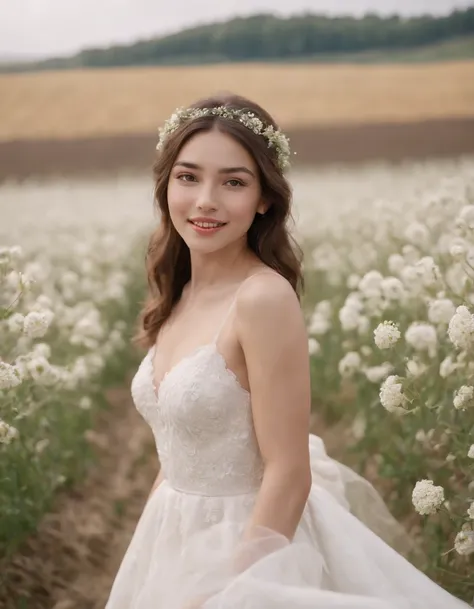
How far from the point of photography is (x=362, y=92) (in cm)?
302

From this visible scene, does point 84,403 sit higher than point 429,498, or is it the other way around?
point 429,498

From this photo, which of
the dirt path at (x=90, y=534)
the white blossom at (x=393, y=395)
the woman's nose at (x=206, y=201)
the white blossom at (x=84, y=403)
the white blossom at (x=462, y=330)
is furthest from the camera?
the white blossom at (x=84, y=403)

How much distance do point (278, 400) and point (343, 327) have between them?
117 centimetres

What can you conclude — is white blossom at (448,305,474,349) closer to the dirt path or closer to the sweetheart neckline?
the sweetheart neckline

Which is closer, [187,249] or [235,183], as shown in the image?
[235,183]

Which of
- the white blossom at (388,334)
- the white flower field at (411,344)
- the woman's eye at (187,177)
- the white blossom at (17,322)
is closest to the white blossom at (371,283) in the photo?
the white flower field at (411,344)

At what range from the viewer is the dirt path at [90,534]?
233 cm

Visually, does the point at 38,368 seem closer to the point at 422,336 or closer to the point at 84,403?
Answer: the point at 84,403

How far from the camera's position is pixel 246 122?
4.99 ft

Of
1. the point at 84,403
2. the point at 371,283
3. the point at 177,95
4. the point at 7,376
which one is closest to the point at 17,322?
the point at 7,376

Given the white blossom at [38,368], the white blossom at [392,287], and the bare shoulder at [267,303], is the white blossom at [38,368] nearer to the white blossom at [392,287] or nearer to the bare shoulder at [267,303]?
the bare shoulder at [267,303]

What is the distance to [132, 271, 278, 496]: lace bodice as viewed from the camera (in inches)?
54.5

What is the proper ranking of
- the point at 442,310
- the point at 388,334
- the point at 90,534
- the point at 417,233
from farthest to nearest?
the point at 90,534, the point at 417,233, the point at 442,310, the point at 388,334

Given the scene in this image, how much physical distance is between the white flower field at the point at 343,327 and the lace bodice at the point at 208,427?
440 mm
